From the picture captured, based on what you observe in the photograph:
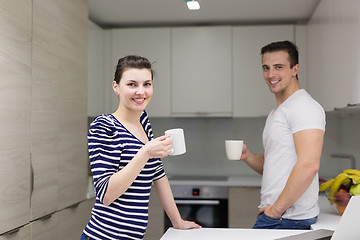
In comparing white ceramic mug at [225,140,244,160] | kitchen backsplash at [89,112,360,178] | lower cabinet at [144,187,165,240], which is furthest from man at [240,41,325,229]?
kitchen backsplash at [89,112,360,178]

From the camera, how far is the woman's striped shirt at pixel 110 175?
146cm

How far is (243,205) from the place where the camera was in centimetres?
347

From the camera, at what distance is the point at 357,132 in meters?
3.23

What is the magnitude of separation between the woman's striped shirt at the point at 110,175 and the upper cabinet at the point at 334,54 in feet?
3.81

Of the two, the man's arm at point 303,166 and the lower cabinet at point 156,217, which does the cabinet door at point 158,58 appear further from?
the man's arm at point 303,166

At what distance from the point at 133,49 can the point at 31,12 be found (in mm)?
1723

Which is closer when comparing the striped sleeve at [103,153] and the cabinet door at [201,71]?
the striped sleeve at [103,153]

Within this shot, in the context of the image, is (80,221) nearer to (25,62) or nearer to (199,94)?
(25,62)

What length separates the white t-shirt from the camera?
188cm

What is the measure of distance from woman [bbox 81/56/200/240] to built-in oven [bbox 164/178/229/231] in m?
1.88

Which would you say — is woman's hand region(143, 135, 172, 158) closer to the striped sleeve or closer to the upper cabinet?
the striped sleeve

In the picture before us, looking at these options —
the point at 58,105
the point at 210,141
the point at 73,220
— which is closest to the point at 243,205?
the point at 210,141

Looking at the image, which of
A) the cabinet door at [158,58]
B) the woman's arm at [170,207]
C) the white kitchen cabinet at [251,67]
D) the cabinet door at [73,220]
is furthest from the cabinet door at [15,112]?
the white kitchen cabinet at [251,67]

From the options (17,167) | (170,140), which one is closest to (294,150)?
(170,140)
